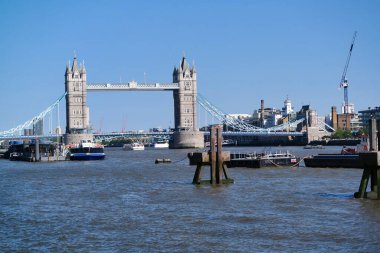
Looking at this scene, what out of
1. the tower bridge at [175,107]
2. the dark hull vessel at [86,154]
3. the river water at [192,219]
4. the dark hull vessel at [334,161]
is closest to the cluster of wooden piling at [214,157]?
the river water at [192,219]

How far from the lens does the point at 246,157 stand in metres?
48.4

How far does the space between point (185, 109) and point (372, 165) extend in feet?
406

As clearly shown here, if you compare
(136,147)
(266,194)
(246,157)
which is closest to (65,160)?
(246,157)

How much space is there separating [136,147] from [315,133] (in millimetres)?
35566

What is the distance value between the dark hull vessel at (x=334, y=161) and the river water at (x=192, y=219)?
1146 cm

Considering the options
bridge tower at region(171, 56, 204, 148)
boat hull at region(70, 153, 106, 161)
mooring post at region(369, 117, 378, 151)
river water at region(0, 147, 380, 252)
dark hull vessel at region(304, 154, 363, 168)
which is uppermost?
bridge tower at region(171, 56, 204, 148)

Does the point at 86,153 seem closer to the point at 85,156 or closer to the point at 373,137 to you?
the point at 85,156

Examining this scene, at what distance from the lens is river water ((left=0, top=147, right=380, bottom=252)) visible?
15586 mm

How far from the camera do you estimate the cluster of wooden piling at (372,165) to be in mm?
20484

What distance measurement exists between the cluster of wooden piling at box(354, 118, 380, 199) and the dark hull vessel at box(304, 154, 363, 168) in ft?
62.5

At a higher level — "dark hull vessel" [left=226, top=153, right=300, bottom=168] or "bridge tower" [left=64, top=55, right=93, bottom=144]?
"bridge tower" [left=64, top=55, right=93, bottom=144]

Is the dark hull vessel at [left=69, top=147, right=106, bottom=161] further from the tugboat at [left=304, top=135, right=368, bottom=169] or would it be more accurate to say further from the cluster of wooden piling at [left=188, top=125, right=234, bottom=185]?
the cluster of wooden piling at [left=188, top=125, right=234, bottom=185]

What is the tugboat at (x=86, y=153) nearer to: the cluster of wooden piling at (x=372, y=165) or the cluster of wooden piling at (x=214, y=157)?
the cluster of wooden piling at (x=214, y=157)

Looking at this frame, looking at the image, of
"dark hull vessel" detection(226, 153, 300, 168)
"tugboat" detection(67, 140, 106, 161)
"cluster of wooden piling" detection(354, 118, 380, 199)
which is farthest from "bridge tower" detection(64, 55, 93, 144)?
"cluster of wooden piling" detection(354, 118, 380, 199)
